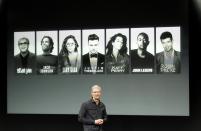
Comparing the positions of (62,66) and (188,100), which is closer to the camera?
(188,100)

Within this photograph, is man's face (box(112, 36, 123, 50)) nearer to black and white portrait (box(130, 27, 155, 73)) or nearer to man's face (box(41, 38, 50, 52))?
black and white portrait (box(130, 27, 155, 73))

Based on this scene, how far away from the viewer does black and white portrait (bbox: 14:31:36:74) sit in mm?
10117

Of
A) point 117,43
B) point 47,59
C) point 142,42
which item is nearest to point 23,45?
point 47,59

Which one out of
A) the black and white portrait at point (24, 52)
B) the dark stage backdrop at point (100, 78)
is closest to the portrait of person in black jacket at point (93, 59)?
the dark stage backdrop at point (100, 78)

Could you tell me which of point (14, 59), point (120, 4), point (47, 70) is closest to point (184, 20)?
point (120, 4)

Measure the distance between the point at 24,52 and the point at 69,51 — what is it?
1193 mm

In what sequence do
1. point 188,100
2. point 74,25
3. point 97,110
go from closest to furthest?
point 97,110
point 188,100
point 74,25

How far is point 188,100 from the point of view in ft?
30.4

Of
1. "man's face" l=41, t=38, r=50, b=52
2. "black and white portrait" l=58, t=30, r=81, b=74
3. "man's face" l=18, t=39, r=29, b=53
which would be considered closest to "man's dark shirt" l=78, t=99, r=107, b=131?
"black and white portrait" l=58, t=30, r=81, b=74

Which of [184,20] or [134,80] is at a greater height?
[184,20]

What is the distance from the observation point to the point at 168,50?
941cm

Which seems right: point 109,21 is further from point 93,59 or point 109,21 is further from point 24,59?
point 24,59

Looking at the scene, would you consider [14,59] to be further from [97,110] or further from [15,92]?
[97,110]

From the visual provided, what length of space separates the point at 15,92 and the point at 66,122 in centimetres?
153
